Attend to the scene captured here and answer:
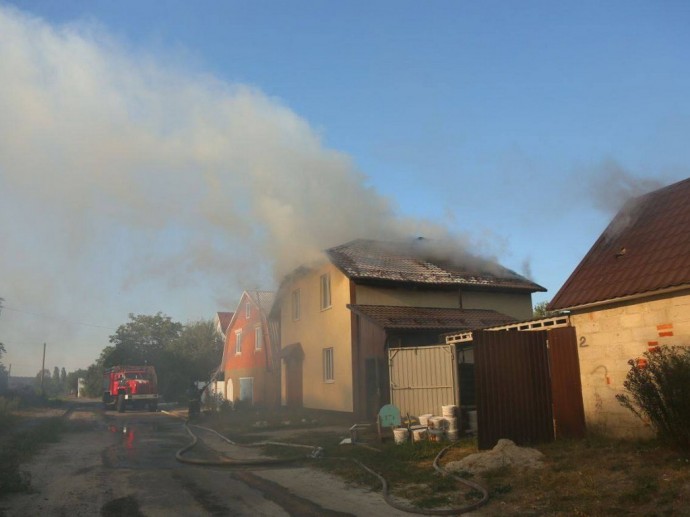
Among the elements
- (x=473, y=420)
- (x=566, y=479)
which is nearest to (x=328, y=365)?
(x=473, y=420)

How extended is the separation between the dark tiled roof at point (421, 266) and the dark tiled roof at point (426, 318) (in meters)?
1.06

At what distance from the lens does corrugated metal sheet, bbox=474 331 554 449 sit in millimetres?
11000

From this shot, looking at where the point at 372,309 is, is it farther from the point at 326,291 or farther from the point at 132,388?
the point at 132,388

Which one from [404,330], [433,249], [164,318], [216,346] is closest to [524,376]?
[404,330]

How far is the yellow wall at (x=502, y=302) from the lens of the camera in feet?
72.9

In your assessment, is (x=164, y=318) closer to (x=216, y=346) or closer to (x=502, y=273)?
(x=216, y=346)

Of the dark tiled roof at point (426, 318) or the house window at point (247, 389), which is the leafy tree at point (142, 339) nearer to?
the house window at point (247, 389)

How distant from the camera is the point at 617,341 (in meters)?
10.5

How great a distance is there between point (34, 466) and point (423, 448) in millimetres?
7761

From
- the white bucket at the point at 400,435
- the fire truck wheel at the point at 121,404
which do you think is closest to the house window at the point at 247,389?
the fire truck wheel at the point at 121,404

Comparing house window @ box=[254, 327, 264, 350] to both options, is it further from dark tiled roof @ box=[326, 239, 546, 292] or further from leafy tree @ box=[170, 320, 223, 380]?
leafy tree @ box=[170, 320, 223, 380]

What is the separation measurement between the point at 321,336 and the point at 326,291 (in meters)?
1.78

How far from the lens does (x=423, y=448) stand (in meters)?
11.7

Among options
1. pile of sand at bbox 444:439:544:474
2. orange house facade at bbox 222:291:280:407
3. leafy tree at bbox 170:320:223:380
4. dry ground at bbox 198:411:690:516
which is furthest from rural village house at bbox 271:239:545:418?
leafy tree at bbox 170:320:223:380
